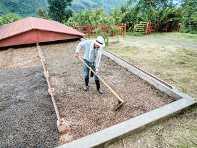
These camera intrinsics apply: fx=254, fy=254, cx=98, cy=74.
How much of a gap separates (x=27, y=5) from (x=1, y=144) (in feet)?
234

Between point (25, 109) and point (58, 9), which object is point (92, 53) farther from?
point (58, 9)

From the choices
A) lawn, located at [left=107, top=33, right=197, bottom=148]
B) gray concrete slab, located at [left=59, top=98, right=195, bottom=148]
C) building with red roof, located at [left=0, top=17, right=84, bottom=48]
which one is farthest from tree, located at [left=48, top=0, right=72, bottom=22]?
gray concrete slab, located at [left=59, top=98, right=195, bottom=148]

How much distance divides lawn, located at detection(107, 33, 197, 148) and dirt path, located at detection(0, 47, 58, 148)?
4.37 ft

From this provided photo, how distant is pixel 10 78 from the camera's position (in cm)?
803

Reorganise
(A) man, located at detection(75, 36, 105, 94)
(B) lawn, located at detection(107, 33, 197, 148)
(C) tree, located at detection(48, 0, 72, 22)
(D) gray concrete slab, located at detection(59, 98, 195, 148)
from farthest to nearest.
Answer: (C) tree, located at detection(48, 0, 72, 22) → (A) man, located at detection(75, 36, 105, 94) → (B) lawn, located at detection(107, 33, 197, 148) → (D) gray concrete slab, located at detection(59, 98, 195, 148)

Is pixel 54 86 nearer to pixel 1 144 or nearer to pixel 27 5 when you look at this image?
pixel 1 144

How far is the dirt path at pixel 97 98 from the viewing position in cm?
510

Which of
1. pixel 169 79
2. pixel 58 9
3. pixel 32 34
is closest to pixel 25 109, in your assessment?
→ pixel 169 79

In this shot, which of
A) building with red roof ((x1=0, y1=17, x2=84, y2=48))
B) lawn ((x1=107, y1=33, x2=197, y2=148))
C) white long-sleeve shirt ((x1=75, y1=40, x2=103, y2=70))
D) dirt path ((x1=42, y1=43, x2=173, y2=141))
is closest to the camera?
lawn ((x1=107, y1=33, x2=197, y2=148))

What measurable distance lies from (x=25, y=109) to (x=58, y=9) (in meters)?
22.7

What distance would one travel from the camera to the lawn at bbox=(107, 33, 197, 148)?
446 cm

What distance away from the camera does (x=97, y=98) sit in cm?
616

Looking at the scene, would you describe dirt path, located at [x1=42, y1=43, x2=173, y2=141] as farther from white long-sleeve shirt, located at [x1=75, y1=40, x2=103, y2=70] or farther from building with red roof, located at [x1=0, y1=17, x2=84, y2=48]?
building with red roof, located at [x1=0, y1=17, x2=84, y2=48]

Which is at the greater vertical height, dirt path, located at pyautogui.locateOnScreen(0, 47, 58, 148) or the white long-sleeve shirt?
the white long-sleeve shirt
